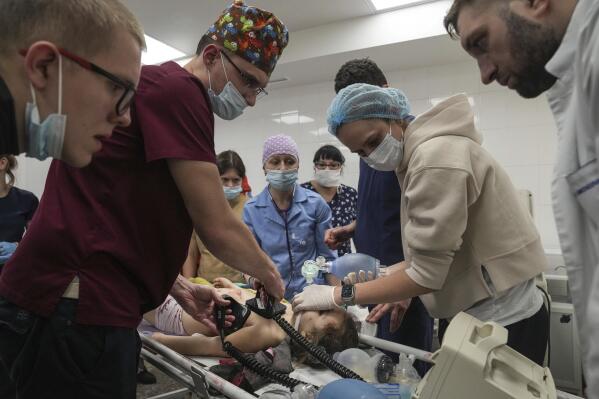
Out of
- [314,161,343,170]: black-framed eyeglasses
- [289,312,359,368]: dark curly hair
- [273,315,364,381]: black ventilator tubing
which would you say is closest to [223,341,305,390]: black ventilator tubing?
[273,315,364,381]: black ventilator tubing

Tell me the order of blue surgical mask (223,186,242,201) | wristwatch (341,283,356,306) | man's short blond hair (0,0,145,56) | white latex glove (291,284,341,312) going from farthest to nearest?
blue surgical mask (223,186,242,201) → white latex glove (291,284,341,312) → wristwatch (341,283,356,306) → man's short blond hair (0,0,145,56)

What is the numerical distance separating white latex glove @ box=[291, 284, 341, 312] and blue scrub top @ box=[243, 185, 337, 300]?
950 millimetres

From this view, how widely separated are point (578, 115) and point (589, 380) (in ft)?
1.70

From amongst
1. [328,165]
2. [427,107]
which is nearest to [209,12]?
[328,165]

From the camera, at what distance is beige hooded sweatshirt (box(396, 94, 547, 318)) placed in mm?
1319

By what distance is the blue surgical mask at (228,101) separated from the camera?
142cm

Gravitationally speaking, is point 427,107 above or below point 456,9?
above

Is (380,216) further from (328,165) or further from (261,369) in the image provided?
(328,165)

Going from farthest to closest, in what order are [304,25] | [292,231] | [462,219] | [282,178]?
[304,25]
[282,178]
[292,231]
[462,219]

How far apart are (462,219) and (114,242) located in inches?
41.3

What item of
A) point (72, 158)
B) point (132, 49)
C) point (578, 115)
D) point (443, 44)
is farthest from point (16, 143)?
point (443, 44)

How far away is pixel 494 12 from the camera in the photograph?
40.0 inches

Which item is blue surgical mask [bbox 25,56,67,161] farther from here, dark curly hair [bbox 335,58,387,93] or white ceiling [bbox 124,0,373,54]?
white ceiling [bbox 124,0,373,54]

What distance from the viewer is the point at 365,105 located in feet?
5.37
